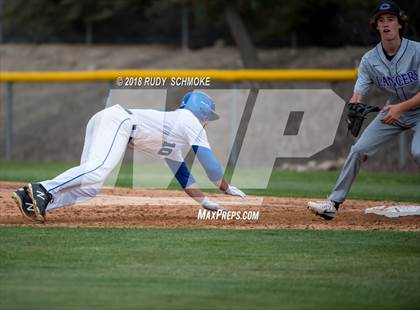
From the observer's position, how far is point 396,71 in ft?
33.2

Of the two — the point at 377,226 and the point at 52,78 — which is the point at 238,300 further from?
the point at 52,78

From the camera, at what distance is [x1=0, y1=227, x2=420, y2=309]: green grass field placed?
6.64 meters

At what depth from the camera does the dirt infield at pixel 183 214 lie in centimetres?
1029

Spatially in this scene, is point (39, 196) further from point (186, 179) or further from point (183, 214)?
point (183, 214)

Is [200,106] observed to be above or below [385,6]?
below

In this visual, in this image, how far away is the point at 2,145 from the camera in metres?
24.4

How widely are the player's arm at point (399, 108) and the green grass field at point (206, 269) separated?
1246 millimetres

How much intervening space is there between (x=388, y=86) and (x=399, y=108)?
53 cm

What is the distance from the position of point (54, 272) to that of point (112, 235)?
5.98 ft

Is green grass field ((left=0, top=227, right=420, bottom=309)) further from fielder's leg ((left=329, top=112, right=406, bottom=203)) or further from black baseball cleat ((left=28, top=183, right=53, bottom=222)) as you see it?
fielder's leg ((left=329, top=112, right=406, bottom=203))

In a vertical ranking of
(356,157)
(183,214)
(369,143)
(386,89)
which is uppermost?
(386,89)

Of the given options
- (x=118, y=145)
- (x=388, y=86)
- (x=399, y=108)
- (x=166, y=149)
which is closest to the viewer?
(x=118, y=145)

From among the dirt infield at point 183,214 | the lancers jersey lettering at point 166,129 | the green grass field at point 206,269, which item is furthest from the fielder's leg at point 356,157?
the lancers jersey lettering at point 166,129

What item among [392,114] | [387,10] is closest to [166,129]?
[392,114]
